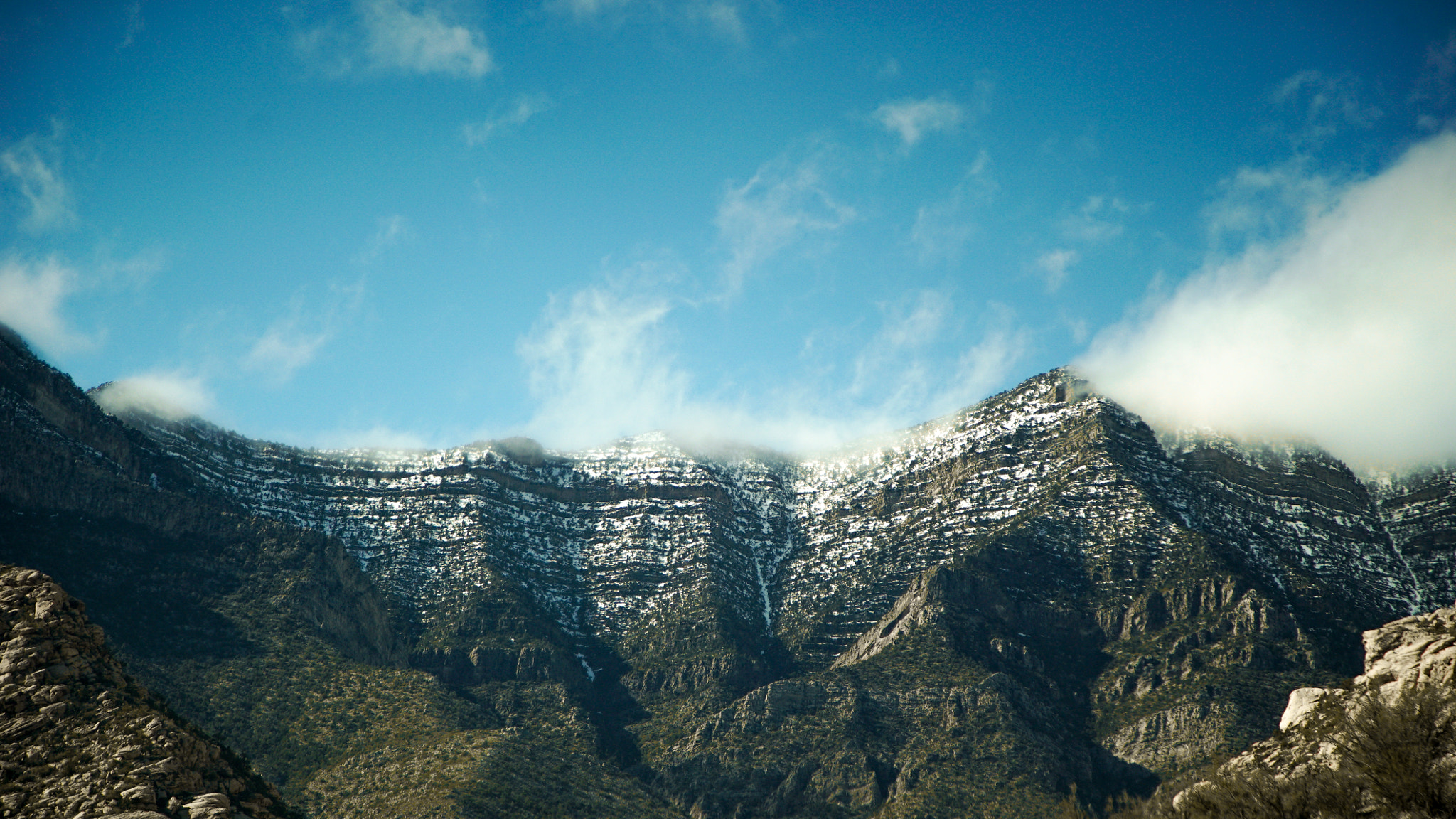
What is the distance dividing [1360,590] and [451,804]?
127 metres

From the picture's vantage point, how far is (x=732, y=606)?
17062cm

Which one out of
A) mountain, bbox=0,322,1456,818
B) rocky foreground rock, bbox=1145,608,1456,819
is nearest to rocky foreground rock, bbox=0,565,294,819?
mountain, bbox=0,322,1456,818

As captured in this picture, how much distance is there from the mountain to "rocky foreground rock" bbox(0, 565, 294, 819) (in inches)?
1577

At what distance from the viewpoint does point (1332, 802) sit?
37.4 metres

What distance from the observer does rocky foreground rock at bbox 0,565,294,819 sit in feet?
151

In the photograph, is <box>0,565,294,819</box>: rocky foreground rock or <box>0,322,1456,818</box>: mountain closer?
<box>0,565,294,819</box>: rocky foreground rock

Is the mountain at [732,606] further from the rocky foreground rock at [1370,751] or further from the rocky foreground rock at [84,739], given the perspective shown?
the rocky foreground rock at [1370,751]

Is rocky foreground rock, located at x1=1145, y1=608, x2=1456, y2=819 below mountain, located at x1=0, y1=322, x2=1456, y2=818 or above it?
below

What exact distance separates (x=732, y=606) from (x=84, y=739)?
414 feet

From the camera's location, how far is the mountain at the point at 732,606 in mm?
111875

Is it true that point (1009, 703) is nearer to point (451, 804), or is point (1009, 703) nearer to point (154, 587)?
point (451, 804)

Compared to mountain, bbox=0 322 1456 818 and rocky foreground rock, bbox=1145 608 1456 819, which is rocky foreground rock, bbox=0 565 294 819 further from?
rocky foreground rock, bbox=1145 608 1456 819

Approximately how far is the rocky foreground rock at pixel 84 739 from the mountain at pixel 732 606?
4006cm

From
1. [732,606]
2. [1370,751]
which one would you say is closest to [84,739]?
[1370,751]
